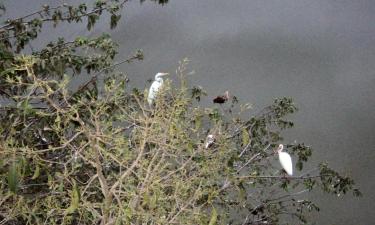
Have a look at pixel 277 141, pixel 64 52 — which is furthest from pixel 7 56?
pixel 277 141

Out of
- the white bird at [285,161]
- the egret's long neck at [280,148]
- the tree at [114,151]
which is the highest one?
the tree at [114,151]

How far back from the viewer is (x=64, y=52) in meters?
2.61

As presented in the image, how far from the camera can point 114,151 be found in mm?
1750

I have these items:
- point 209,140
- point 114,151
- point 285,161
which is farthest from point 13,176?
point 285,161

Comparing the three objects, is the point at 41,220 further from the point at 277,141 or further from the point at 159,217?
the point at 277,141

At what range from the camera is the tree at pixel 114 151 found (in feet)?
5.20

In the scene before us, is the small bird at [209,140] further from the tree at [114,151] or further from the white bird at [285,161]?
the white bird at [285,161]

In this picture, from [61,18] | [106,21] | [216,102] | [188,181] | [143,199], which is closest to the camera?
[143,199]

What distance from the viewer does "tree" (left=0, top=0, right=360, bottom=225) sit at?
158 centimetres

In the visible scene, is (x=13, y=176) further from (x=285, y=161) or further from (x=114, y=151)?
(x=285, y=161)

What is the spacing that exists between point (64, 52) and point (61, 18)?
0.29 metres

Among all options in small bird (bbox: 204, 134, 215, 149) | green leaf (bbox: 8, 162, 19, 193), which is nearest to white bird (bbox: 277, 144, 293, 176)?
small bird (bbox: 204, 134, 215, 149)

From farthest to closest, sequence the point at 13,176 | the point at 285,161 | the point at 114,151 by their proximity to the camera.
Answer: the point at 285,161 → the point at 114,151 → the point at 13,176

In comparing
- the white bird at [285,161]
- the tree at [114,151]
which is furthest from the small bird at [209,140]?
the white bird at [285,161]
